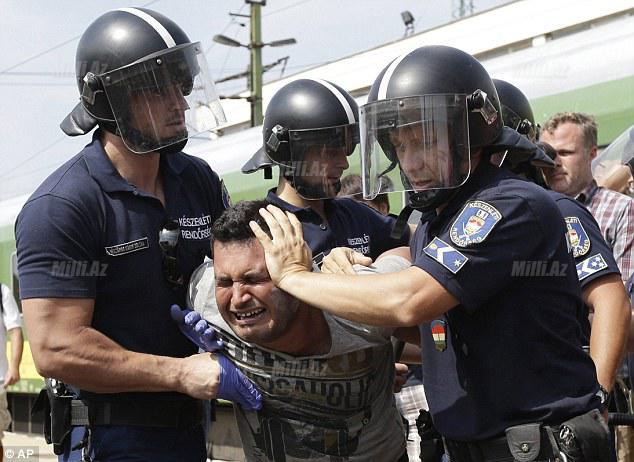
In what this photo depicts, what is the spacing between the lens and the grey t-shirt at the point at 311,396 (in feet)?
9.91

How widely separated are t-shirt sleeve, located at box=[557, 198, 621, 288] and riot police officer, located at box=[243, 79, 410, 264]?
793mm

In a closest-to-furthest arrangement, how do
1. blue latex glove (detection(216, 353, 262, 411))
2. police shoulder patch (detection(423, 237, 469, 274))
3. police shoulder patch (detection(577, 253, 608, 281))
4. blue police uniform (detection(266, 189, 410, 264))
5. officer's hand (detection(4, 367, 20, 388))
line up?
police shoulder patch (detection(423, 237, 469, 274)) < blue latex glove (detection(216, 353, 262, 411)) < police shoulder patch (detection(577, 253, 608, 281)) < blue police uniform (detection(266, 189, 410, 264)) < officer's hand (detection(4, 367, 20, 388))

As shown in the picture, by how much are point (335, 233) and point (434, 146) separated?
1.48 meters

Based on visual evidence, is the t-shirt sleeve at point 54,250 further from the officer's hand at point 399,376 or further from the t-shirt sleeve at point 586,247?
the t-shirt sleeve at point 586,247

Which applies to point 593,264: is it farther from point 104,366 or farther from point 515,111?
point 104,366

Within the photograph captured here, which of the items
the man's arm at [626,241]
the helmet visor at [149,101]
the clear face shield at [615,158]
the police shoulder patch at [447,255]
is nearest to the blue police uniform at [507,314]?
the police shoulder patch at [447,255]

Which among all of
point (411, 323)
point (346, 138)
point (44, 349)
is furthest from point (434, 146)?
point (346, 138)

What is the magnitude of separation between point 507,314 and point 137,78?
53.3 inches

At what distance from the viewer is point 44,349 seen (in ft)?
9.61

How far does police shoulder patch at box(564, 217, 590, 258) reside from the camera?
12.4 ft

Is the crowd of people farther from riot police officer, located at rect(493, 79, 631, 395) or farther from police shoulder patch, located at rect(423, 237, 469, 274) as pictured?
riot police officer, located at rect(493, 79, 631, 395)

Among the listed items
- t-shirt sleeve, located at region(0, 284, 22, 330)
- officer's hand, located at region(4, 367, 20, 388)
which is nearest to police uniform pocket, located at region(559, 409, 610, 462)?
officer's hand, located at region(4, 367, 20, 388)

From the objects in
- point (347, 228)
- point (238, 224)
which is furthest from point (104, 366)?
point (347, 228)

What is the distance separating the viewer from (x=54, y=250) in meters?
2.94
